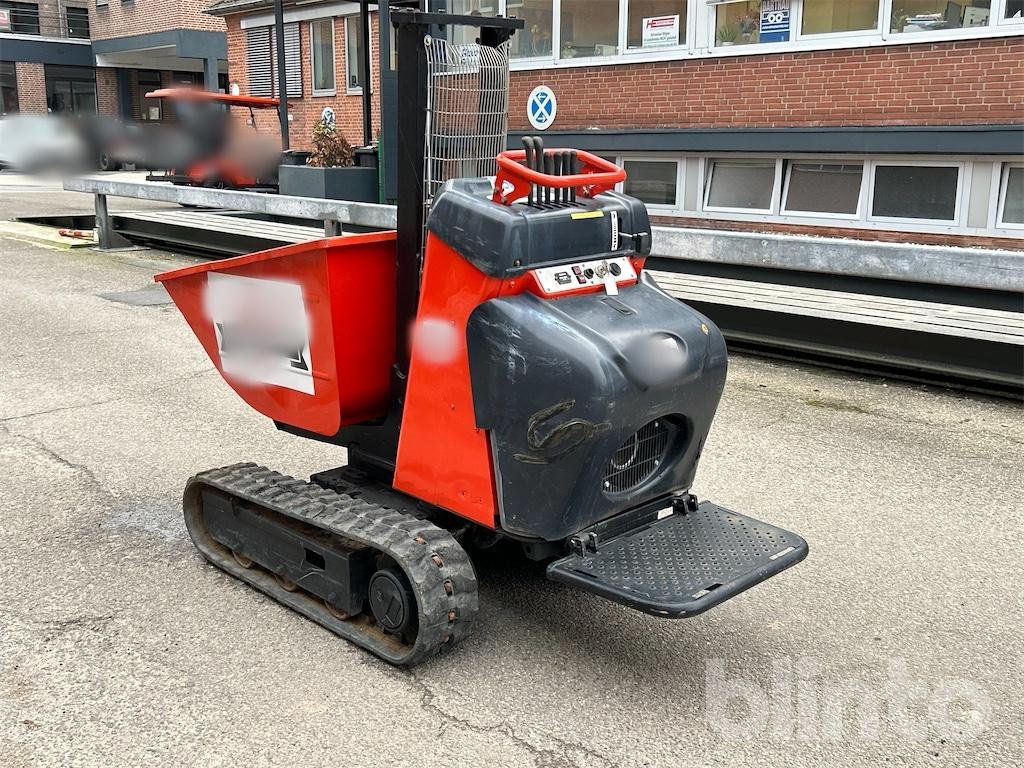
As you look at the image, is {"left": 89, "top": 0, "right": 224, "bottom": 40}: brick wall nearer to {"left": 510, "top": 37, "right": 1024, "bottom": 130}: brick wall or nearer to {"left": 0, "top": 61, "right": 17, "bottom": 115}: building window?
{"left": 0, "top": 61, "right": 17, "bottom": 115}: building window

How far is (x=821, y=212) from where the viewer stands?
12094 millimetres

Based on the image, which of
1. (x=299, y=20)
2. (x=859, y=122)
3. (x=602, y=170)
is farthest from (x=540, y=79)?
(x=602, y=170)

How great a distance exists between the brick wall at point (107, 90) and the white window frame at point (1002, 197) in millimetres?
33408

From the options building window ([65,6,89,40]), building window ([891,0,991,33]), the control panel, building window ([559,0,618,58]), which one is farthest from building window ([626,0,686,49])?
building window ([65,6,89,40])

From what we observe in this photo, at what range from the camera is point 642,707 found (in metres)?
3.12

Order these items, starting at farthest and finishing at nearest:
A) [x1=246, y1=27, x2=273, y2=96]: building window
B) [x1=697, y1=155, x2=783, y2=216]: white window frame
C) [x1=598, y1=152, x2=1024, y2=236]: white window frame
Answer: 1. [x1=246, y1=27, x2=273, y2=96]: building window
2. [x1=697, y1=155, x2=783, y2=216]: white window frame
3. [x1=598, y1=152, x2=1024, y2=236]: white window frame

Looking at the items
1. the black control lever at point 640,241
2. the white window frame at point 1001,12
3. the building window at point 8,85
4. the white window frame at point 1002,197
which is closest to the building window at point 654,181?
the white window frame at point 1002,197

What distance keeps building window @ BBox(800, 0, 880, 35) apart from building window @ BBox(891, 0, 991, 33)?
278 mm

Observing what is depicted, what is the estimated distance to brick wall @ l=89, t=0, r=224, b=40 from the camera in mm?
31594

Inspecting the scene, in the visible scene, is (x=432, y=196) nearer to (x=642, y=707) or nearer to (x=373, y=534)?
(x=373, y=534)

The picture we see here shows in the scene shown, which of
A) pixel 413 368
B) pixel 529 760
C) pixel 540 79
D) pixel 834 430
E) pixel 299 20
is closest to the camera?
pixel 529 760

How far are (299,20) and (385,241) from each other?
20.0 metres

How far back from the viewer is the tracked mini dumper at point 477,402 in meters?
3.06

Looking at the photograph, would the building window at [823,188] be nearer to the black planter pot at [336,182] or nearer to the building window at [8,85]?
the black planter pot at [336,182]
